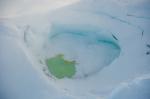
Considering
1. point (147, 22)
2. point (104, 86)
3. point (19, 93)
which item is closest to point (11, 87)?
point (19, 93)

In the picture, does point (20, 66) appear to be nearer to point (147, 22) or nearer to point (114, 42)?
point (114, 42)

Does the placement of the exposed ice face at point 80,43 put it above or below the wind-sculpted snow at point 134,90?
above

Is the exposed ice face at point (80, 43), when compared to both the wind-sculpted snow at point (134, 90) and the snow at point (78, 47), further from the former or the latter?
the wind-sculpted snow at point (134, 90)

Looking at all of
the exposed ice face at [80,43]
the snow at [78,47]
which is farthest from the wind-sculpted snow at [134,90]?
the exposed ice face at [80,43]

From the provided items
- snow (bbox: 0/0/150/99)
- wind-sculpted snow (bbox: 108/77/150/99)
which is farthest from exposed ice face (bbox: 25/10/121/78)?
wind-sculpted snow (bbox: 108/77/150/99)

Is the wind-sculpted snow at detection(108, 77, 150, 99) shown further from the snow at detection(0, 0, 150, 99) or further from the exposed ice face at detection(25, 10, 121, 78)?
the exposed ice face at detection(25, 10, 121, 78)

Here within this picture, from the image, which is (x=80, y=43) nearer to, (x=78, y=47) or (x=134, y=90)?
(x=78, y=47)

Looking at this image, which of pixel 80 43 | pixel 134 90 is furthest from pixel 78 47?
pixel 134 90

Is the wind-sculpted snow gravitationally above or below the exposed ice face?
below
